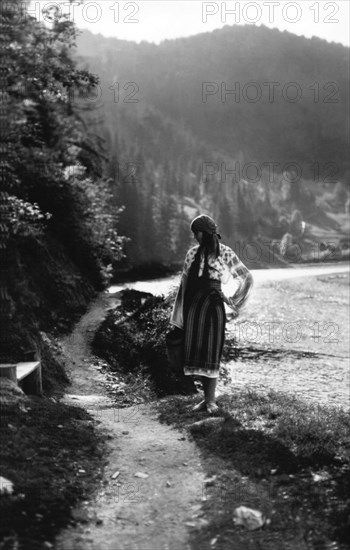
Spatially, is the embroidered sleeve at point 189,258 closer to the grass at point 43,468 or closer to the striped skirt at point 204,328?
the striped skirt at point 204,328

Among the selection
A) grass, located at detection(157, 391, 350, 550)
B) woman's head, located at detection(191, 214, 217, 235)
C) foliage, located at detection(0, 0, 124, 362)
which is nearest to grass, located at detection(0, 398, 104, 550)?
grass, located at detection(157, 391, 350, 550)

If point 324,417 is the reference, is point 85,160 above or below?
above

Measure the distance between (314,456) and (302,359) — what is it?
22.4m

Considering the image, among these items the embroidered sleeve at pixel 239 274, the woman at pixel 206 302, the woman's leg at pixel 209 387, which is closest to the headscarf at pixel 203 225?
the woman at pixel 206 302

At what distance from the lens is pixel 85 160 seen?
37344mm

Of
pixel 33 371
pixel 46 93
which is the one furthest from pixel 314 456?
pixel 46 93

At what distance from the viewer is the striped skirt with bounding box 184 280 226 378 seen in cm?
1028

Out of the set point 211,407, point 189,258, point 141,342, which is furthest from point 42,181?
point 211,407

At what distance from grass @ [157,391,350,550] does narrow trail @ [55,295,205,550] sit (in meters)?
0.24

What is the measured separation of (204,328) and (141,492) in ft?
11.2

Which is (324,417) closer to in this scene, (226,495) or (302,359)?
(226,495)

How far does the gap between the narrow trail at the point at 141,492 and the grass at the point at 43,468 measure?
0.65 ft

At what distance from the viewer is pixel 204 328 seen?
1032cm

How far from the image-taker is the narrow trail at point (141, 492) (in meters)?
6.32
